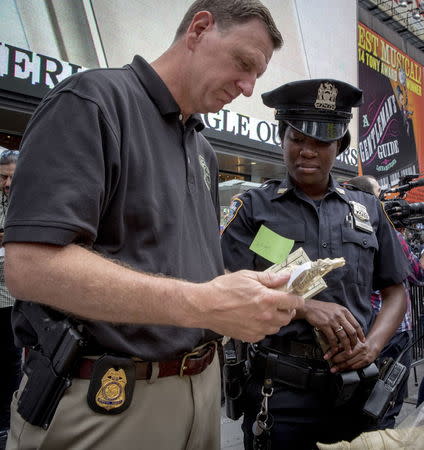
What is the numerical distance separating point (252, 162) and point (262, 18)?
745 cm

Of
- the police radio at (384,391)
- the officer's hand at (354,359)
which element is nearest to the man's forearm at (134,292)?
the officer's hand at (354,359)

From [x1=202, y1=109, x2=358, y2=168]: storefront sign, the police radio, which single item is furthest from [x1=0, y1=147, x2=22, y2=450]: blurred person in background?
[x1=202, y1=109, x2=358, y2=168]: storefront sign

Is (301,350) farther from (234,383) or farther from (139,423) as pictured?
(139,423)

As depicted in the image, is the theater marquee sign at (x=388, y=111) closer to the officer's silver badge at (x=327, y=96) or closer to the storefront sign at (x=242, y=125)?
the storefront sign at (x=242, y=125)

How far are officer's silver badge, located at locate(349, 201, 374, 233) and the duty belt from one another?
565 mm

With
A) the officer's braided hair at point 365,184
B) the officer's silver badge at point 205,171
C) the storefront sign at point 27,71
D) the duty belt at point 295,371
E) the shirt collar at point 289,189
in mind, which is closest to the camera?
the officer's silver badge at point 205,171

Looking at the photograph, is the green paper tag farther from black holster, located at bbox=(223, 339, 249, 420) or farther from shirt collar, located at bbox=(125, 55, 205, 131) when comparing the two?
shirt collar, located at bbox=(125, 55, 205, 131)

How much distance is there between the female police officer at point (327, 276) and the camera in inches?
57.7

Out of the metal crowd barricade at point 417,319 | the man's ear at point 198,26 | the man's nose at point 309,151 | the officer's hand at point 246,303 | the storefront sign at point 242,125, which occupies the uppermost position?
the storefront sign at point 242,125

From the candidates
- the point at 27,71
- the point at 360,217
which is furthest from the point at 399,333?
the point at 27,71

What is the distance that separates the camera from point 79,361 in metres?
0.97

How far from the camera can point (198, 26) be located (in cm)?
117

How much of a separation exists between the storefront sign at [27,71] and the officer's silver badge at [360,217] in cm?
446

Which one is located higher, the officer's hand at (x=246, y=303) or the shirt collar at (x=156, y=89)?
the shirt collar at (x=156, y=89)
